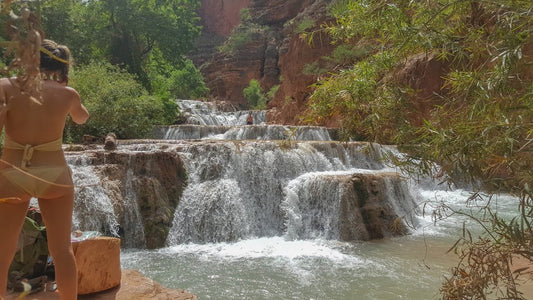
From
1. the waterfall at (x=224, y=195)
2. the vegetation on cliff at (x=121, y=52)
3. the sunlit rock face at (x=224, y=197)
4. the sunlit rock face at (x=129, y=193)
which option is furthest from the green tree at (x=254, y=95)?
the sunlit rock face at (x=129, y=193)

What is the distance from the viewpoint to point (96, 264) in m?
2.86

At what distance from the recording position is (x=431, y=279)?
16.1 ft

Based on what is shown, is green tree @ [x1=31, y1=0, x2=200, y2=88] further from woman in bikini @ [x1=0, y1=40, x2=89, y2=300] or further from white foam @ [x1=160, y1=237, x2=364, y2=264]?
woman in bikini @ [x1=0, y1=40, x2=89, y2=300]

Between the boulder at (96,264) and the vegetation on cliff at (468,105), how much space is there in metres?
1.95

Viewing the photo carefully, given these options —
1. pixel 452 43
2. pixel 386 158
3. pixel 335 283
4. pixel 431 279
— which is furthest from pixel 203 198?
pixel 452 43

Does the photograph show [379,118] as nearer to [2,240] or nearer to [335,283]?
[2,240]

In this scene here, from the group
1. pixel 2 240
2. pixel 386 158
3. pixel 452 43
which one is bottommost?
pixel 2 240

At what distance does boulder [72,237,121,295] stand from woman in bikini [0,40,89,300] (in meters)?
1.24

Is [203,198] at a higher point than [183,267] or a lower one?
higher

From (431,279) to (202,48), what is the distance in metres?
36.0

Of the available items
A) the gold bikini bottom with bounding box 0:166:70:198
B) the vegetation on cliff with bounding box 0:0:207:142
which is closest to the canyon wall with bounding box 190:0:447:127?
the gold bikini bottom with bounding box 0:166:70:198

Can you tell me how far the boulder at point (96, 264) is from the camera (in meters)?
2.82

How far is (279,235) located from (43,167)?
624 centimetres

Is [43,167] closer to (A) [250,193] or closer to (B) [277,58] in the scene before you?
(A) [250,193]
